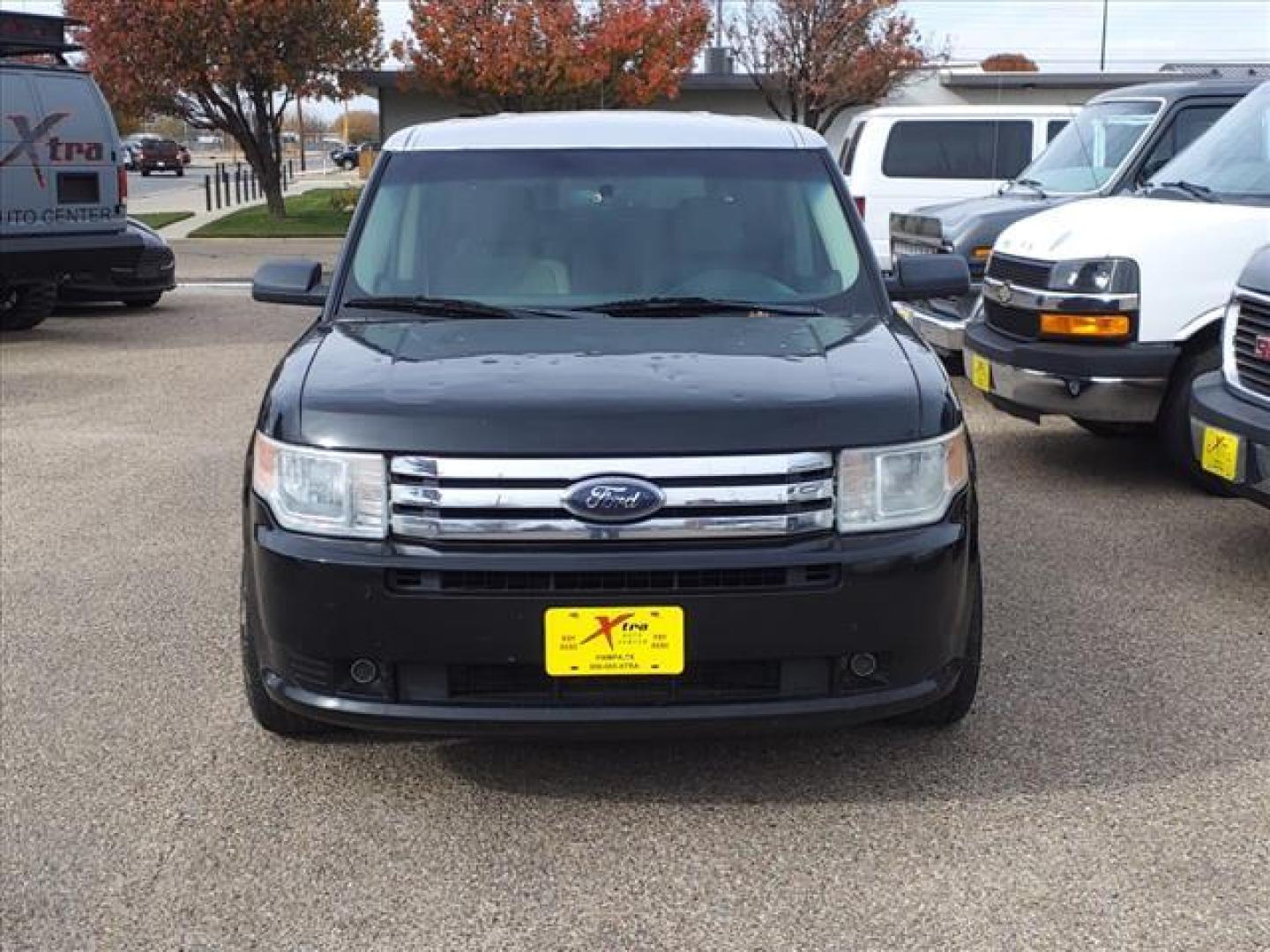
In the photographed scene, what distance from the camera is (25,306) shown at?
1370 cm

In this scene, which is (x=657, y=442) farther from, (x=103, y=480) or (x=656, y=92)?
(x=656, y=92)

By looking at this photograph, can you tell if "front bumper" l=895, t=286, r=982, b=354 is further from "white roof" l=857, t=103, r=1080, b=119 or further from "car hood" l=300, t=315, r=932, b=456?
"car hood" l=300, t=315, r=932, b=456

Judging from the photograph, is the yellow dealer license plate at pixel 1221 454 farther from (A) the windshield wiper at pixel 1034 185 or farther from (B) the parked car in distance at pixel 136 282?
(B) the parked car in distance at pixel 136 282

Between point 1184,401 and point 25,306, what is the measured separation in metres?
10.4

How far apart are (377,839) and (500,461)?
99 centimetres

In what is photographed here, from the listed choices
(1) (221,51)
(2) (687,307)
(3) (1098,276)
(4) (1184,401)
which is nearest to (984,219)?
(3) (1098,276)

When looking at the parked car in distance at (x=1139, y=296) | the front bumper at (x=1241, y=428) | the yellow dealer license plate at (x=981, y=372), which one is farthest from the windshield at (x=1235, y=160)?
the front bumper at (x=1241, y=428)

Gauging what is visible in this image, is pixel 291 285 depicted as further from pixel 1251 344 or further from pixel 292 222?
pixel 292 222

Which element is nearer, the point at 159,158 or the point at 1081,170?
the point at 1081,170

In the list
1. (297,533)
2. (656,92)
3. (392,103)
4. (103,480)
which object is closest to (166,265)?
(103,480)

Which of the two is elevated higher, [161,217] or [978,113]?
[978,113]

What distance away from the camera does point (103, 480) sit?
7.78m

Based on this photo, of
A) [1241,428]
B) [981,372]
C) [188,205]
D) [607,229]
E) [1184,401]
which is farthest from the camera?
[188,205]

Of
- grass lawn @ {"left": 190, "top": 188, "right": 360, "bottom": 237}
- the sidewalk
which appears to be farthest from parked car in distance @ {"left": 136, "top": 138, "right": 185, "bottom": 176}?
grass lawn @ {"left": 190, "top": 188, "right": 360, "bottom": 237}
